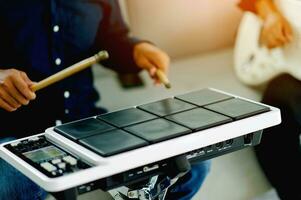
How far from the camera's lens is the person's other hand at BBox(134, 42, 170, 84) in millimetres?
1201

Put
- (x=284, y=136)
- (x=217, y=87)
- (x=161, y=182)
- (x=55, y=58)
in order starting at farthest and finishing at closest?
(x=217, y=87)
(x=284, y=136)
(x=55, y=58)
(x=161, y=182)

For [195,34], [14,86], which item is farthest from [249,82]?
[14,86]

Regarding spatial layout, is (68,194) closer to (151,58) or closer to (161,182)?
(161,182)

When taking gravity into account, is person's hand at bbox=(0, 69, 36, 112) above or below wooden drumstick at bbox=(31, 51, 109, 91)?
below

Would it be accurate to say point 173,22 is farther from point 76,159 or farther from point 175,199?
point 76,159

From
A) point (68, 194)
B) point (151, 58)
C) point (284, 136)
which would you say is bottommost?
point (284, 136)

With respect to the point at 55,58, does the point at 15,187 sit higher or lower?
lower

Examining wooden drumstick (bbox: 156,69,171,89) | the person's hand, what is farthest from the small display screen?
wooden drumstick (bbox: 156,69,171,89)

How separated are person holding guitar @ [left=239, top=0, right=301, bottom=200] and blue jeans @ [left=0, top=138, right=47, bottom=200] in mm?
525

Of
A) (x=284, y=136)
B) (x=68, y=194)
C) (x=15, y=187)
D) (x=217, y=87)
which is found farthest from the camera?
(x=217, y=87)

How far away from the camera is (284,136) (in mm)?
1365

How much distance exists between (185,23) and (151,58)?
1.13 ft

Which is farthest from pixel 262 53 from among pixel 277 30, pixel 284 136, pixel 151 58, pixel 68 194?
pixel 68 194

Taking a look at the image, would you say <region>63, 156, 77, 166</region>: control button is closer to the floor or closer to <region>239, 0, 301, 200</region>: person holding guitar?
the floor
